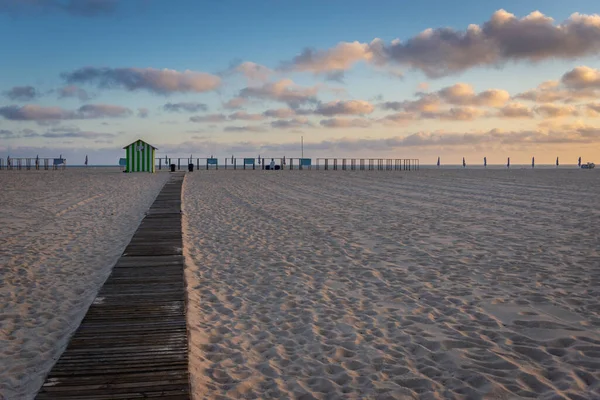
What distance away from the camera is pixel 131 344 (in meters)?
3.63

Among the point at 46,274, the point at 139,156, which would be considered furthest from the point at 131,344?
the point at 139,156

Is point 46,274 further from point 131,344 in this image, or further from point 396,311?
point 396,311

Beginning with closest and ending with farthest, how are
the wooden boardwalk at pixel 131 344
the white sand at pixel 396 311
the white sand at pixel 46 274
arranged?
the wooden boardwalk at pixel 131 344
the white sand at pixel 396 311
the white sand at pixel 46 274

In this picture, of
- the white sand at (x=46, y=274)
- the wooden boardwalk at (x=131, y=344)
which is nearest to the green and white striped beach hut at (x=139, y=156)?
the white sand at (x=46, y=274)

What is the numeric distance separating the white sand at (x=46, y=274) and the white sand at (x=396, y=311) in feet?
4.04

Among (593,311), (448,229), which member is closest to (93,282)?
(593,311)

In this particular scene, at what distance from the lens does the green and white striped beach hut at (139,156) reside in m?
40.1

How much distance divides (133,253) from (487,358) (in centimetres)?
525

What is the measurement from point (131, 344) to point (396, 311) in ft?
8.54

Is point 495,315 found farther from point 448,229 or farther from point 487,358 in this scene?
point 448,229

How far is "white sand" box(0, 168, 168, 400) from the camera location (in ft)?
12.4

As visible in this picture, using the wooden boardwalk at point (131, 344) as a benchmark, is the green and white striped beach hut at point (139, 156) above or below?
above

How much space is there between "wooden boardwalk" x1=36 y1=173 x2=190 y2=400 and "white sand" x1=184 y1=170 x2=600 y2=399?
239 millimetres

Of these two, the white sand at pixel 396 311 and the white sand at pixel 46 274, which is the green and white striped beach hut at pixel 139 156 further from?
the white sand at pixel 396 311
